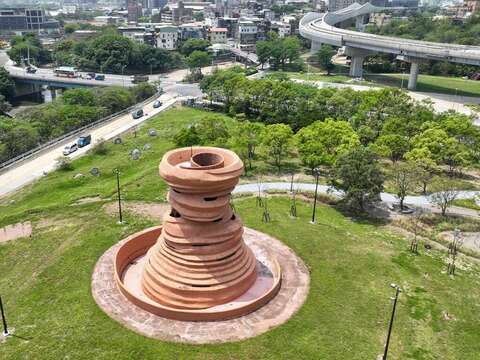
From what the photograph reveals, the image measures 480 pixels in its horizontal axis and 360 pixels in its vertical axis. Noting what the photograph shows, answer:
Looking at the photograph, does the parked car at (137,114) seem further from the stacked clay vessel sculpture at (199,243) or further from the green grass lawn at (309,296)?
the stacked clay vessel sculpture at (199,243)

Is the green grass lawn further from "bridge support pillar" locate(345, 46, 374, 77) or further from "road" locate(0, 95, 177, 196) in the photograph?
"bridge support pillar" locate(345, 46, 374, 77)

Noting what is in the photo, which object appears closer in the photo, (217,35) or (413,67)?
(413,67)

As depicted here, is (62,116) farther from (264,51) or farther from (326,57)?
(326,57)

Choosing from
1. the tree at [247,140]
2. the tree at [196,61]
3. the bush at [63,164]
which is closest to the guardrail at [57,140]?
the bush at [63,164]

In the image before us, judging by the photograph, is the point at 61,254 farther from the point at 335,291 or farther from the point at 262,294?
the point at 335,291

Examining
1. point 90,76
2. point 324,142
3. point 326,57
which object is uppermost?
point 326,57

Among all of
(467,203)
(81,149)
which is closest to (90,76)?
(81,149)
